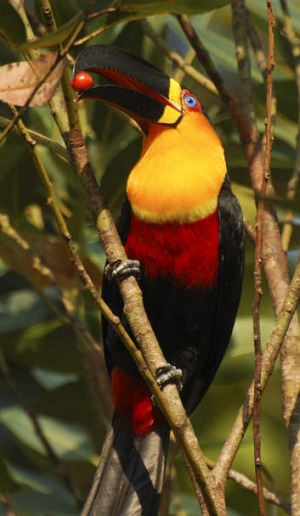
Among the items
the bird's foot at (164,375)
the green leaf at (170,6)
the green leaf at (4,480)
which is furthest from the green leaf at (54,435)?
the green leaf at (170,6)

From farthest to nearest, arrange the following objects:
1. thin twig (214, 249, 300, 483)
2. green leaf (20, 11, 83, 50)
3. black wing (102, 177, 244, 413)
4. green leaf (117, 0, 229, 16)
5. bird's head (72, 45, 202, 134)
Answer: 1. black wing (102, 177, 244, 413)
2. bird's head (72, 45, 202, 134)
3. thin twig (214, 249, 300, 483)
4. green leaf (117, 0, 229, 16)
5. green leaf (20, 11, 83, 50)

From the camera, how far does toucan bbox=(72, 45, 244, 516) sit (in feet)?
10.2

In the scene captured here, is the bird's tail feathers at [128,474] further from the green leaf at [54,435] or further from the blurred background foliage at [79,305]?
the green leaf at [54,435]

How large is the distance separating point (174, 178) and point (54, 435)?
4.04 feet

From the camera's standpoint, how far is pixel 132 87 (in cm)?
309

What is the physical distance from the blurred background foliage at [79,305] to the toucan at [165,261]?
0.14 meters

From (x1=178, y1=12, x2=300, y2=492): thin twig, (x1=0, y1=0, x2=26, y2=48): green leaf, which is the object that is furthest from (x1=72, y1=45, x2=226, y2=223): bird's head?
(x1=0, y1=0, x2=26, y2=48): green leaf

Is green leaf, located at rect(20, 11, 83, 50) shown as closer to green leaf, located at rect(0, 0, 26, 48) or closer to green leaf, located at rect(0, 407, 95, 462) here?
green leaf, located at rect(0, 0, 26, 48)

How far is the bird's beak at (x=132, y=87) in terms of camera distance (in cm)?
281

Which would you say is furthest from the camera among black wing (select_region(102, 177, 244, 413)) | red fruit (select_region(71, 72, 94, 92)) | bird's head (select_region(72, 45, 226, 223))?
black wing (select_region(102, 177, 244, 413))

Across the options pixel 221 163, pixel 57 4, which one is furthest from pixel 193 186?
pixel 57 4

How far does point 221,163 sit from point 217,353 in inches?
23.8

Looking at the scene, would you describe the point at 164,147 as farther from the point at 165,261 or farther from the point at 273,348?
the point at 273,348

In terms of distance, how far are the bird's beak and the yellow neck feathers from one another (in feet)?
0.22
